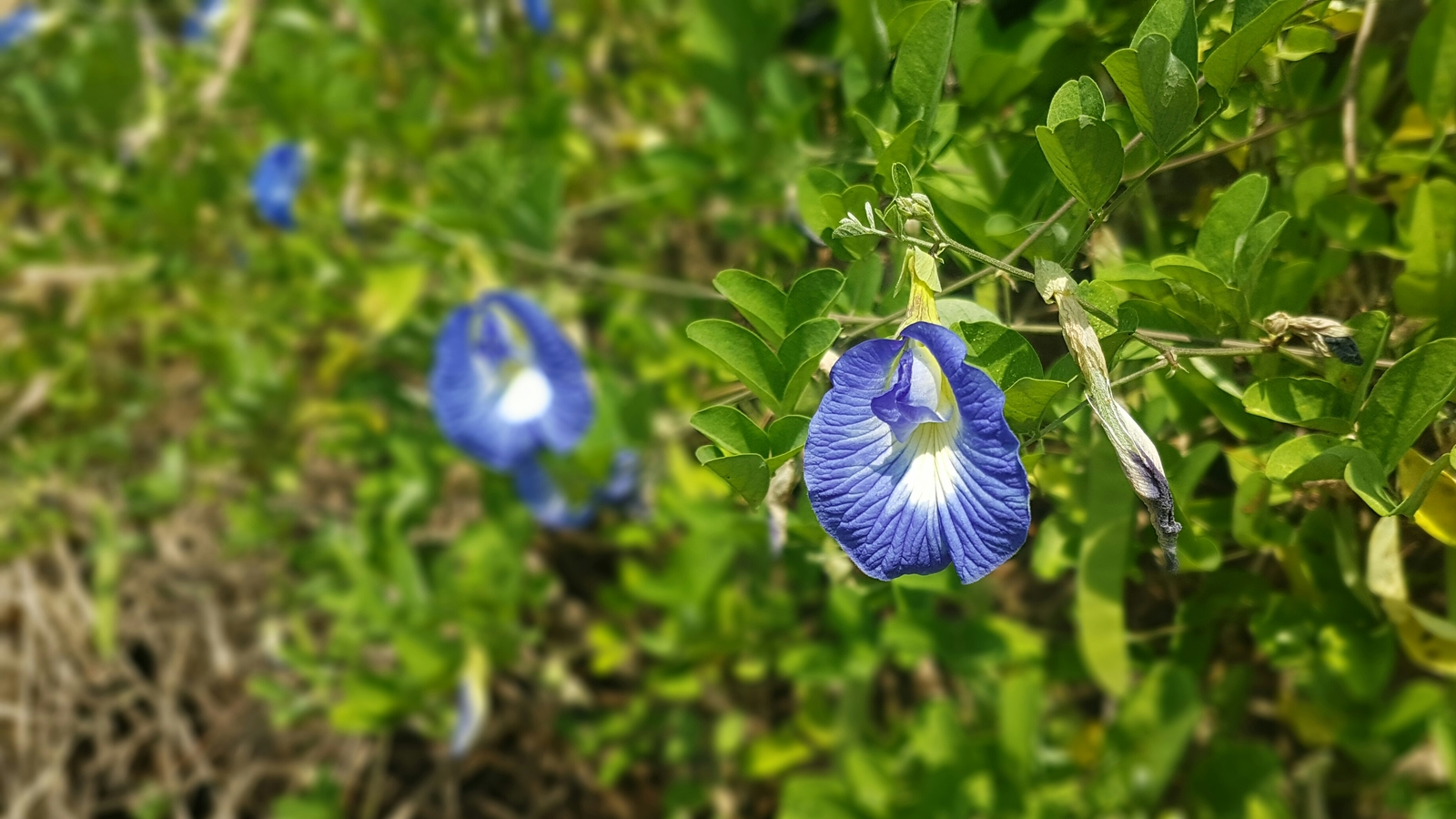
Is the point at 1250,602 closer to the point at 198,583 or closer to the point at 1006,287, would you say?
the point at 1006,287

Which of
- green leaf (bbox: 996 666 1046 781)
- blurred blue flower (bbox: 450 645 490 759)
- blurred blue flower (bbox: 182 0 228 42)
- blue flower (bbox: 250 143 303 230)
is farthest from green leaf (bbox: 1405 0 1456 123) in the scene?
blurred blue flower (bbox: 182 0 228 42)

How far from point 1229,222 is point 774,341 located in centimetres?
26

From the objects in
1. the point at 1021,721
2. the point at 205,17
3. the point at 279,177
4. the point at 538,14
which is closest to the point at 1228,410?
the point at 1021,721

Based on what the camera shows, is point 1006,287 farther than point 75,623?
No

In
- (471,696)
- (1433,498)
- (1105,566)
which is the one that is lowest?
(471,696)

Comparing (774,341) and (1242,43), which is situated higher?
(1242,43)

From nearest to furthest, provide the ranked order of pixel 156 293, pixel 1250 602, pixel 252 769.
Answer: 1. pixel 1250 602
2. pixel 252 769
3. pixel 156 293

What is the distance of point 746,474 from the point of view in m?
0.55

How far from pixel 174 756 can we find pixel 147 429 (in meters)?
0.66

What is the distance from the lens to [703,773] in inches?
65.4

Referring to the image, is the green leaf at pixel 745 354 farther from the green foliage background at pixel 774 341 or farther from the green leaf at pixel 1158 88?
the green leaf at pixel 1158 88

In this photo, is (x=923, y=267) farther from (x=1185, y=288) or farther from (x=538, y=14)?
(x=538, y=14)

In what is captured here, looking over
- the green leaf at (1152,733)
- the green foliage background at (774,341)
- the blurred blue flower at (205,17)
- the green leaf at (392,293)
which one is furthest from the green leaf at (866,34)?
the blurred blue flower at (205,17)

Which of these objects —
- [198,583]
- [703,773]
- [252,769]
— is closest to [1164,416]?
[703,773]
